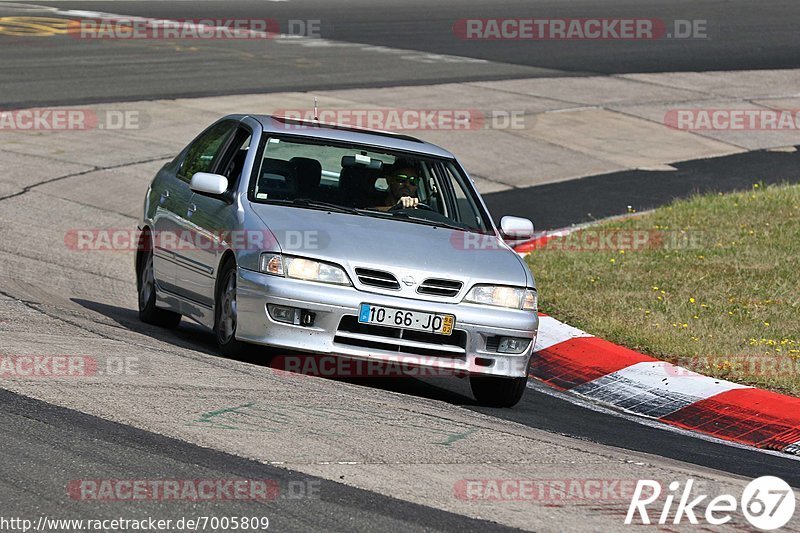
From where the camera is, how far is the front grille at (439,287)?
26.4ft

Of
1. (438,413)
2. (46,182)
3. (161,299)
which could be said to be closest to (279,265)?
(438,413)

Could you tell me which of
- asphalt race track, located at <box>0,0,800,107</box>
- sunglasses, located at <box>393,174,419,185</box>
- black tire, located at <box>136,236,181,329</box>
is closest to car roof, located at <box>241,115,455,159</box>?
sunglasses, located at <box>393,174,419,185</box>

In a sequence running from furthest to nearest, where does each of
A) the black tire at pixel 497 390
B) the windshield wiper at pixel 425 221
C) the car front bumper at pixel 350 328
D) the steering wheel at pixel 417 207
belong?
the steering wheel at pixel 417 207 → the windshield wiper at pixel 425 221 → the black tire at pixel 497 390 → the car front bumper at pixel 350 328

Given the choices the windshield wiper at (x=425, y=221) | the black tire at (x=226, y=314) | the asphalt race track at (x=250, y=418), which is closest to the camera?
the asphalt race track at (x=250, y=418)

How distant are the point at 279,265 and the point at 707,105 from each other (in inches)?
649

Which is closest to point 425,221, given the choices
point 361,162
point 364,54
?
point 361,162

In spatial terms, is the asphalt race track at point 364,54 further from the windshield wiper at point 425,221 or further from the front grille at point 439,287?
the front grille at point 439,287

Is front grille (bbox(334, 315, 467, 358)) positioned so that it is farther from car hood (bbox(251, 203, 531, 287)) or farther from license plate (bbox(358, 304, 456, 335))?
car hood (bbox(251, 203, 531, 287))

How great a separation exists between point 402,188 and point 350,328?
156 cm

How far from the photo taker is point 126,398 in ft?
21.7

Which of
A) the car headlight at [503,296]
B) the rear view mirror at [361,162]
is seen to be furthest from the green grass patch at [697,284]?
the rear view mirror at [361,162]

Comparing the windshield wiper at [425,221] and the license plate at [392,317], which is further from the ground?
the windshield wiper at [425,221]

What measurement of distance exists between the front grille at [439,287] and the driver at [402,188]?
1.13m

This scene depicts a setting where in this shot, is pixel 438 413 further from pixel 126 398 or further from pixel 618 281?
pixel 618 281
